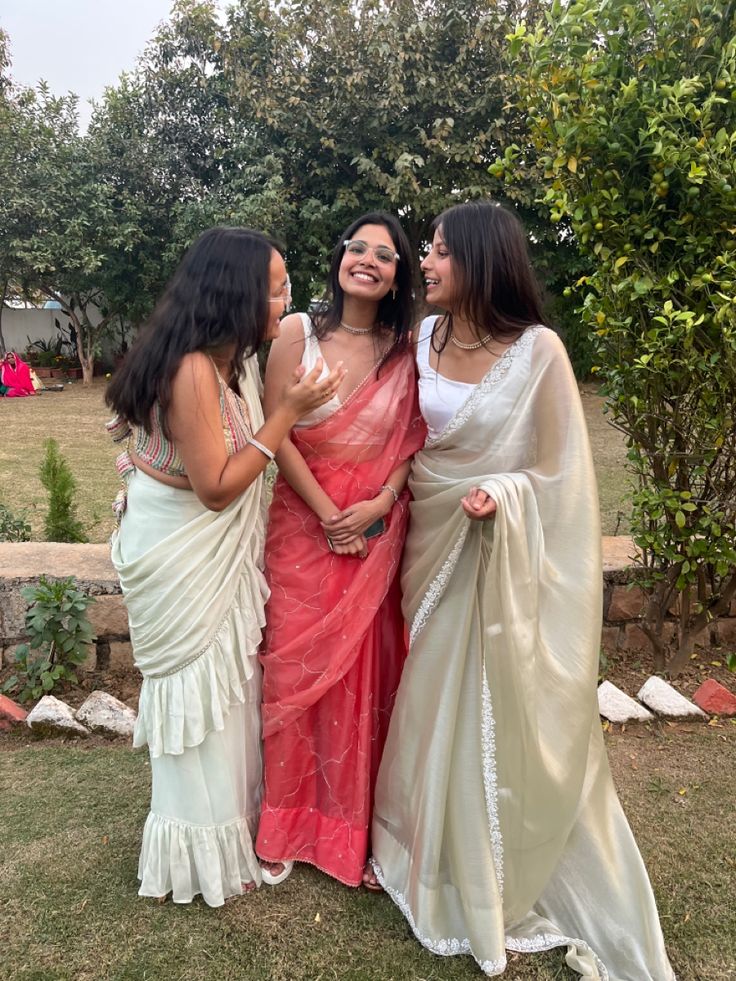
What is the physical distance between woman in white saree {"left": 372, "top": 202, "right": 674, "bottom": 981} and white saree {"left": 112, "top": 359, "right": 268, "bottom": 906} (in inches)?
18.9

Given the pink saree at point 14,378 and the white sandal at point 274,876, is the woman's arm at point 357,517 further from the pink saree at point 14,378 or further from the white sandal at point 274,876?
the pink saree at point 14,378

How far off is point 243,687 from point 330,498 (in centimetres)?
58

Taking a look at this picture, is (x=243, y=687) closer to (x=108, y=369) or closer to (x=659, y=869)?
(x=659, y=869)

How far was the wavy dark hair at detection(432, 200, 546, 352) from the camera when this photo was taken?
1931 millimetres

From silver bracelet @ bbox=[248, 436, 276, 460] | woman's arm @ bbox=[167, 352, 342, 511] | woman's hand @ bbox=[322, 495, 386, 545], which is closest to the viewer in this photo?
woman's arm @ bbox=[167, 352, 342, 511]

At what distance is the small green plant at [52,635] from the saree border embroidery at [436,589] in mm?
1650

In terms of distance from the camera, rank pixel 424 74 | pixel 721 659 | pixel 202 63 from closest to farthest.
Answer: pixel 721 659, pixel 424 74, pixel 202 63

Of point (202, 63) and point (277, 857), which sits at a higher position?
point (202, 63)

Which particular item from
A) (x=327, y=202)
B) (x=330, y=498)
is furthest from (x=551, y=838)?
(x=327, y=202)

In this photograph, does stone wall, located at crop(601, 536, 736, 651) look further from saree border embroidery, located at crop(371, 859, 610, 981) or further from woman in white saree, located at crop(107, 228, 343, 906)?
woman in white saree, located at crop(107, 228, 343, 906)

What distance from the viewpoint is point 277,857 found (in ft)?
7.01

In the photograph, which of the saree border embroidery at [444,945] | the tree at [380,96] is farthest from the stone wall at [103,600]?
the tree at [380,96]

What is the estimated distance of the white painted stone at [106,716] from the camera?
9.71 ft

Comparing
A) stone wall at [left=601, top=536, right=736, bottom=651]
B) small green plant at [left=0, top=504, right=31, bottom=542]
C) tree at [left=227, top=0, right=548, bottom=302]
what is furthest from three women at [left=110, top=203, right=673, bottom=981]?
tree at [left=227, top=0, right=548, bottom=302]
